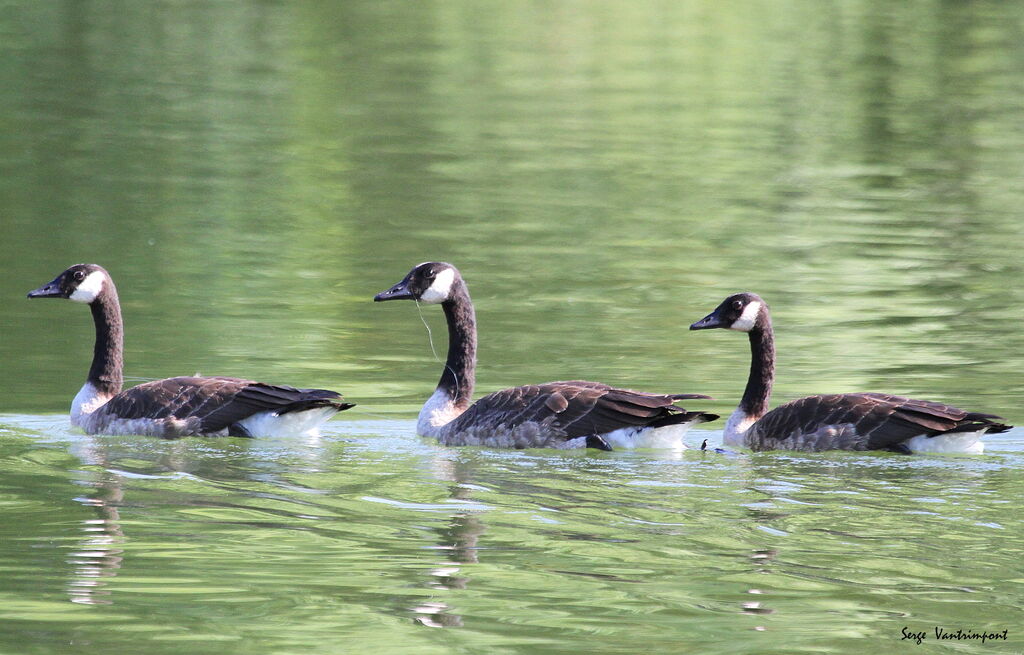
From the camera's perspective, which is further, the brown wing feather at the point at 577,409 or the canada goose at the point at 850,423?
the brown wing feather at the point at 577,409

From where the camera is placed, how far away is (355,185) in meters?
30.8

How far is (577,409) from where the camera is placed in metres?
14.0

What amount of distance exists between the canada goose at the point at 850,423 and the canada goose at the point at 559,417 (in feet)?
2.34

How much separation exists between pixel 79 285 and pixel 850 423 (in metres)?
6.76

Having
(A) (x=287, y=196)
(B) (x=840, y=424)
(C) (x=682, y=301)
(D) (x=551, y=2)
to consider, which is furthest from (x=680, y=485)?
(D) (x=551, y=2)

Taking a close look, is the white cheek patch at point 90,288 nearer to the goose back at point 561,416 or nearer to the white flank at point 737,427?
the goose back at point 561,416

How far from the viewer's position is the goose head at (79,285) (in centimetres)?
1559

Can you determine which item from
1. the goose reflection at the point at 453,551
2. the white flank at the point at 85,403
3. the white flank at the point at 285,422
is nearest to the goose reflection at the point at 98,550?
the goose reflection at the point at 453,551

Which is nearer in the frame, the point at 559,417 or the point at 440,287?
the point at 559,417

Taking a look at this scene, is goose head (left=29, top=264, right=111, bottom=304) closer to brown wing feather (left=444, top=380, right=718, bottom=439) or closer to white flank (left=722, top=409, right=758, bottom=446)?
brown wing feather (left=444, top=380, right=718, bottom=439)

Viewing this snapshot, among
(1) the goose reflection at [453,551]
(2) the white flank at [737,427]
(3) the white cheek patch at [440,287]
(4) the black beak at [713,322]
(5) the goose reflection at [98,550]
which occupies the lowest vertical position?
(2) the white flank at [737,427]

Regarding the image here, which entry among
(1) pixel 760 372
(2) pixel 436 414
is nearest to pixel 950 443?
(1) pixel 760 372

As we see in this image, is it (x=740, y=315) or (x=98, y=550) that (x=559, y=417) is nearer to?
(x=740, y=315)

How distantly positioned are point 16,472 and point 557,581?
4.70 metres
